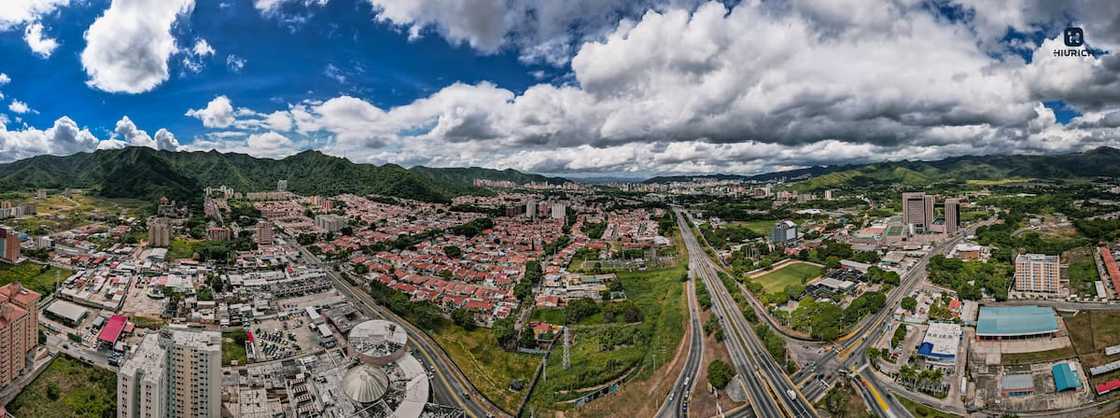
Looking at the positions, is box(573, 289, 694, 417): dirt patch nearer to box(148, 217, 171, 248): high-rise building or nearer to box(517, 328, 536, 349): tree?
box(517, 328, 536, 349): tree

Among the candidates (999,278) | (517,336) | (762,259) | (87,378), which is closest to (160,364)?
(87,378)

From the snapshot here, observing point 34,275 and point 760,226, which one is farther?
point 760,226

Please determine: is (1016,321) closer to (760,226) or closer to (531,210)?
(760,226)

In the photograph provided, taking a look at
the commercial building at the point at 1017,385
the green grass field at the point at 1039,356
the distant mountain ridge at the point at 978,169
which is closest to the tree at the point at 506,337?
the commercial building at the point at 1017,385

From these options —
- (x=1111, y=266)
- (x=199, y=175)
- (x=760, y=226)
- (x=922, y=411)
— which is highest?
(x=199, y=175)

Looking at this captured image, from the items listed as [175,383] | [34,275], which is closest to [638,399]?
[175,383]

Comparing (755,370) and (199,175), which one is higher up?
(199,175)
